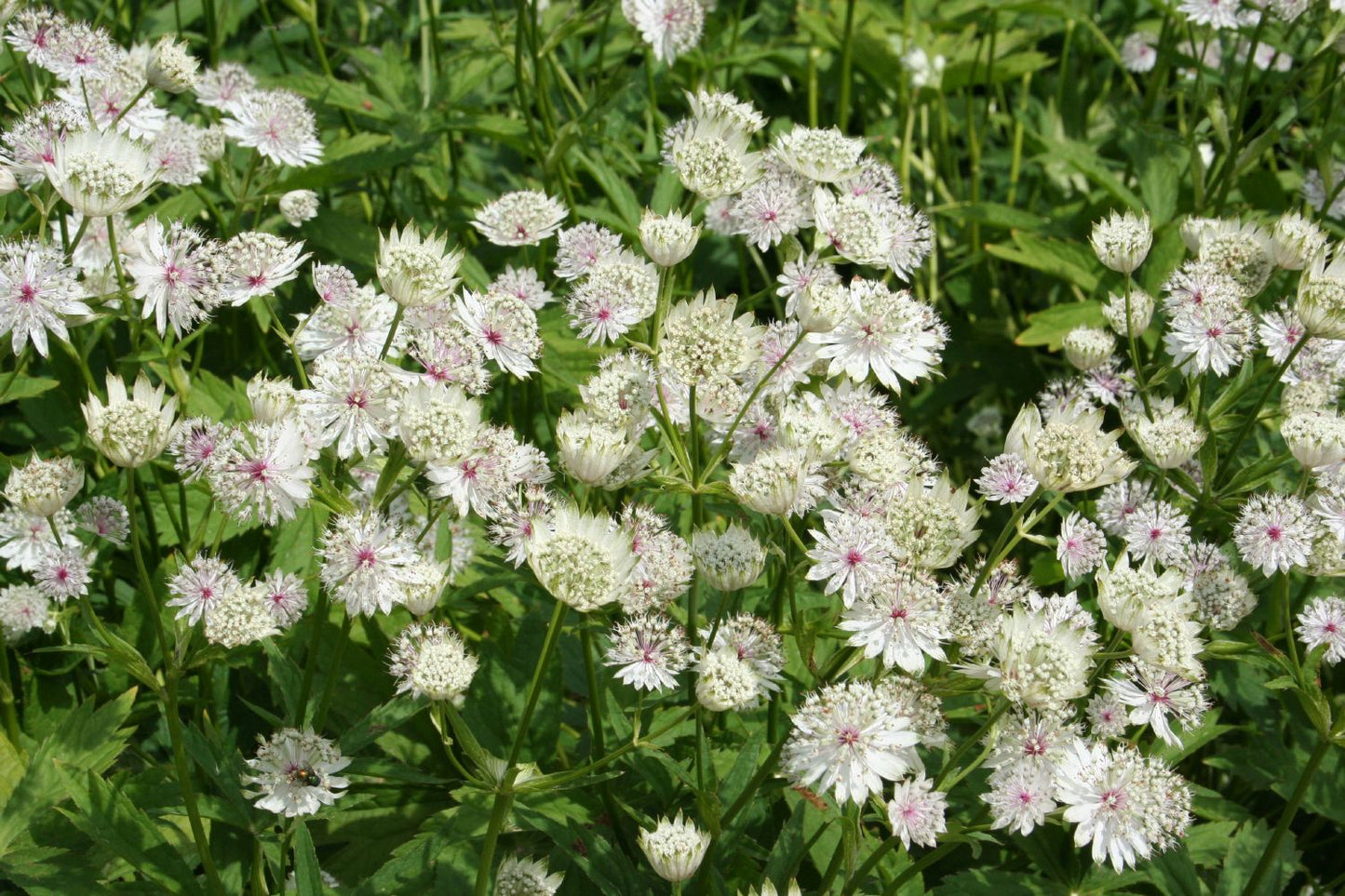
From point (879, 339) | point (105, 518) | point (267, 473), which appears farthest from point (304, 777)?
point (879, 339)

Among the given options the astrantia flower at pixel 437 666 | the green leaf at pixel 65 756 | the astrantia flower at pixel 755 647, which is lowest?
the green leaf at pixel 65 756

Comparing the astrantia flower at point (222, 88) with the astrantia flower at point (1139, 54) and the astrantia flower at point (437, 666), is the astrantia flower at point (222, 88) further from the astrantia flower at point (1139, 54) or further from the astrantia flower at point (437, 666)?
the astrantia flower at point (1139, 54)

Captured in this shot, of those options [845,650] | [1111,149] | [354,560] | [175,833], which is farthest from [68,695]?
[1111,149]

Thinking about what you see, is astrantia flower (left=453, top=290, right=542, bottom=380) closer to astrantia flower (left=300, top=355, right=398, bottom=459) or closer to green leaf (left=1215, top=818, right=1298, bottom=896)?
astrantia flower (left=300, top=355, right=398, bottom=459)

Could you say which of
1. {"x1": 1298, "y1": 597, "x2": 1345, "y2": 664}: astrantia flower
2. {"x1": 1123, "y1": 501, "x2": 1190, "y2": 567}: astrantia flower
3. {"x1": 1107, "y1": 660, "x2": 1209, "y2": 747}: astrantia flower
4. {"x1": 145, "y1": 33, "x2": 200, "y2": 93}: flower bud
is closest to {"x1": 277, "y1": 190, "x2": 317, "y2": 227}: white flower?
{"x1": 145, "y1": 33, "x2": 200, "y2": 93}: flower bud

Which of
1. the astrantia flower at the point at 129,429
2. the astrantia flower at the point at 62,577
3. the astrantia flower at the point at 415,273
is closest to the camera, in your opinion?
the astrantia flower at the point at 129,429

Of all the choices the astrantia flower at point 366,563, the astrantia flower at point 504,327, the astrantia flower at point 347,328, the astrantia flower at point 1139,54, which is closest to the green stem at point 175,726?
the astrantia flower at point 366,563
